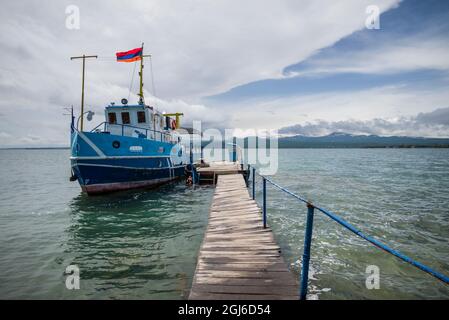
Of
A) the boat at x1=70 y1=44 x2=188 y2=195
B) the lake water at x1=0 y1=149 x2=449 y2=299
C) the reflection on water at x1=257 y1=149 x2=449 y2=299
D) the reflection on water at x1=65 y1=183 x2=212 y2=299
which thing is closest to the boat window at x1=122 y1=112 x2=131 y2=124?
the boat at x1=70 y1=44 x2=188 y2=195

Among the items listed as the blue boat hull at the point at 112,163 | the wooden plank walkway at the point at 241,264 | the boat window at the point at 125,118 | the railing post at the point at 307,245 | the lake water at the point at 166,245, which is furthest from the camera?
the boat window at the point at 125,118

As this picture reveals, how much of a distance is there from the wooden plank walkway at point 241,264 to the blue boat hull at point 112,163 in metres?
7.70

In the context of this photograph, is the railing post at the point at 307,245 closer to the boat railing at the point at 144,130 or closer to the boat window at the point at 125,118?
the boat railing at the point at 144,130

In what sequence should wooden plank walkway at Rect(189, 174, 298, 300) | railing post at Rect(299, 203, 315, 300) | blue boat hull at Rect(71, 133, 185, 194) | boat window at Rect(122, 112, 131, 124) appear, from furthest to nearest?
boat window at Rect(122, 112, 131, 124), blue boat hull at Rect(71, 133, 185, 194), wooden plank walkway at Rect(189, 174, 298, 300), railing post at Rect(299, 203, 315, 300)

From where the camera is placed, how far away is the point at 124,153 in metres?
13.0

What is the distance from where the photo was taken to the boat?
12.0 meters

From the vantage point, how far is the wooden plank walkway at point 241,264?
12.3 ft

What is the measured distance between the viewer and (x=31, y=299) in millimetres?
4754

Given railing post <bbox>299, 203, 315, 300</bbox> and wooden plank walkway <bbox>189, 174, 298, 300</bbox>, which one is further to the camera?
wooden plank walkway <bbox>189, 174, 298, 300</bbox>

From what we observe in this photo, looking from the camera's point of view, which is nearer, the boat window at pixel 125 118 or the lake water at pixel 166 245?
the lake water at pixel 166 245

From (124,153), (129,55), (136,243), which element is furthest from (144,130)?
(136,243)

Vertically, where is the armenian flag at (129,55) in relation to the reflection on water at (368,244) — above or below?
above

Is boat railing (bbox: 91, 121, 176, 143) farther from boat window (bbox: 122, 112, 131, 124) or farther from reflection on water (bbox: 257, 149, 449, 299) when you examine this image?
reflection on water (bbox: 257, 149, 449, 299)

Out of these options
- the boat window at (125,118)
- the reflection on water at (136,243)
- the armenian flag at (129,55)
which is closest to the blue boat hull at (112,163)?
the reflection on water at (136,243)
